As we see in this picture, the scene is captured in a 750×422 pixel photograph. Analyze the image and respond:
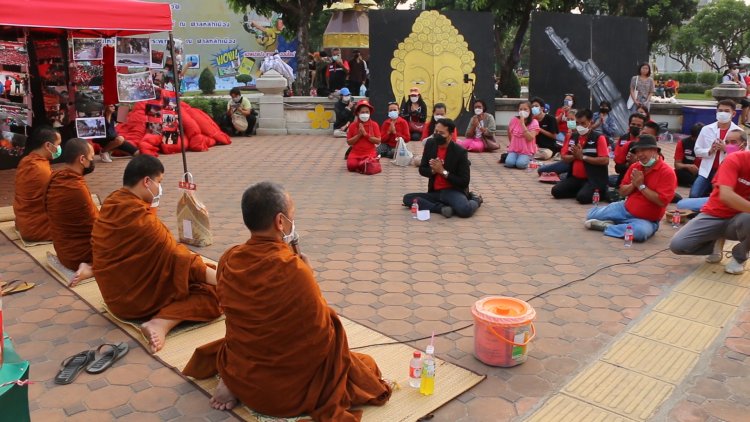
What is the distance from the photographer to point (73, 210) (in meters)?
5.11

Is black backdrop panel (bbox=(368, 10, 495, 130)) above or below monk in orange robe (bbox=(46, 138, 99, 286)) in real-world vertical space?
above

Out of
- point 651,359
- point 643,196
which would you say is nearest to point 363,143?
point 643,196

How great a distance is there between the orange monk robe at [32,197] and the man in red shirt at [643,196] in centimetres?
598

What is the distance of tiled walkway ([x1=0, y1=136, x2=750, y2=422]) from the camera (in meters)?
3.44

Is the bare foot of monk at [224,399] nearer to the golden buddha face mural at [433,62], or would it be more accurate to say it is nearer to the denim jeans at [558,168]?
the denim jeans at [558,168]

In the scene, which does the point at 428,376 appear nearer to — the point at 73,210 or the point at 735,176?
the point at 73,210

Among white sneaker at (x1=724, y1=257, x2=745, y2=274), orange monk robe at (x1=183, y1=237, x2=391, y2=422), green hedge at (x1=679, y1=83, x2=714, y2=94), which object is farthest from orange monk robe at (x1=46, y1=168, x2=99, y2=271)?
green hedge at (x1=679, y1=83, x2=714, y2=94)

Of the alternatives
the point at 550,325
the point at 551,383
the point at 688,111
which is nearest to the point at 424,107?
the point at 688,111

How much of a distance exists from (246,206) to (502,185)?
22.4ft

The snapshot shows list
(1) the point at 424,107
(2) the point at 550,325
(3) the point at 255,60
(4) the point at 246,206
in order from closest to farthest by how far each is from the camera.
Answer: (4) the point at 246,206, (2) the point at 550,325, (1) the point at 424,107, (3) the point at 255,60

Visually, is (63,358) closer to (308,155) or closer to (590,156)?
(590,156)

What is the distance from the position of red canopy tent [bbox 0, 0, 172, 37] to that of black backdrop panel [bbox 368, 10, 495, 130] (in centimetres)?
744

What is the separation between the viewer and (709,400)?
340 centimetres

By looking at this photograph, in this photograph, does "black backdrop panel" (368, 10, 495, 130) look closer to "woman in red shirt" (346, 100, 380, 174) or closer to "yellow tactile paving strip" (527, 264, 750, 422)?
"woman in red shirt" (346, 100, 380, 174)
